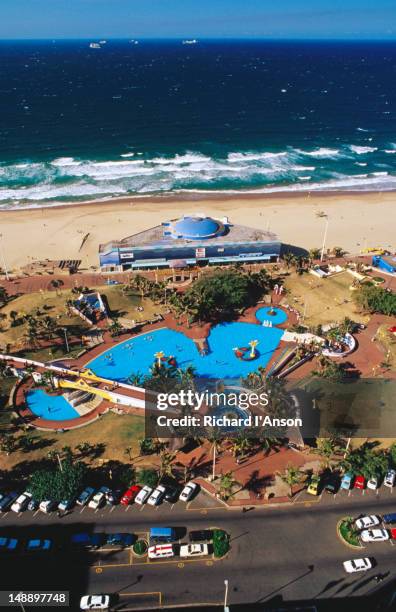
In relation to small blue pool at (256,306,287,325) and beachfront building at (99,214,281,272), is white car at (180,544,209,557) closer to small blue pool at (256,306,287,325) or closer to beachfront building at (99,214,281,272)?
Answer: small blue pool at (256,306,287,325)

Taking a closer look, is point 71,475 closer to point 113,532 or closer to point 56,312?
point 113,532

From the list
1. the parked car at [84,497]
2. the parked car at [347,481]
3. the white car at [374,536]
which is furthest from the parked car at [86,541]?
the parked car at [347,481]

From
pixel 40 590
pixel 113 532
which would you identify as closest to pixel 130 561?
pixel 113 532

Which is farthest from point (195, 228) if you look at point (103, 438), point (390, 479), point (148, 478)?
point (390, 479)

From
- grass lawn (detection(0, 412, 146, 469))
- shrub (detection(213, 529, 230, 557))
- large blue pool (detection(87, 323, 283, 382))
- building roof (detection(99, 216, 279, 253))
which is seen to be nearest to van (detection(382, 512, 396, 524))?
shrub (detection(213, 529, 230, 557))

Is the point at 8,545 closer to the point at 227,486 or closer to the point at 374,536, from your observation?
the point at 227,486

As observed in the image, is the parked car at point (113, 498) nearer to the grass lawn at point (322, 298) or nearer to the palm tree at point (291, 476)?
the palm tree at point (291, 476)
